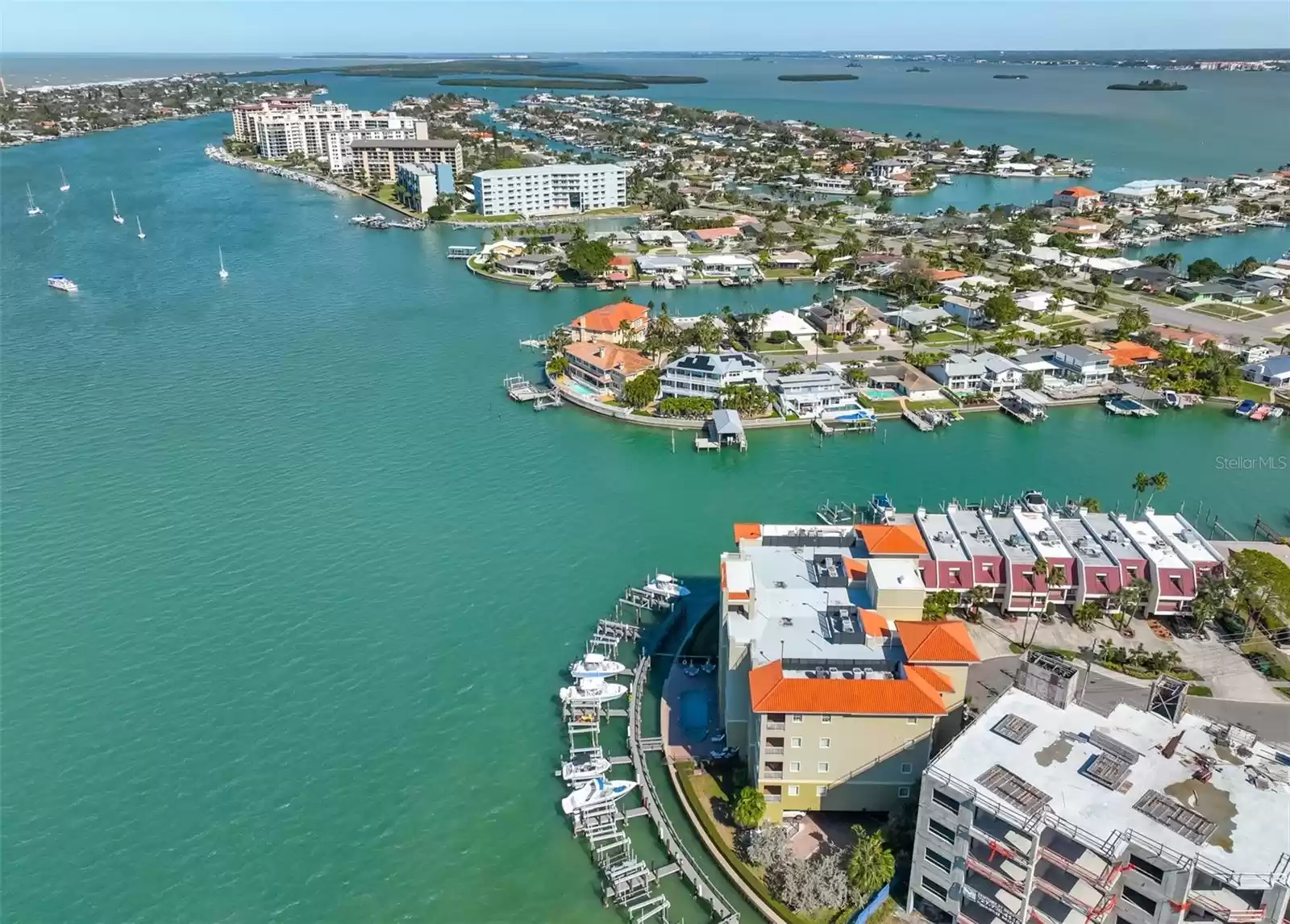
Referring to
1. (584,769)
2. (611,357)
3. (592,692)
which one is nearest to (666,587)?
(592,692)

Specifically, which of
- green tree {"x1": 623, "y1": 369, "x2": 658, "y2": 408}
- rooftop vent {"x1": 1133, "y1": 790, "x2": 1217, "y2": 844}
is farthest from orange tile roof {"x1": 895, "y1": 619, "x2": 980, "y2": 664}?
green tree {"x1": 623, "y1": 369, "x2": 658, "y2": 408}

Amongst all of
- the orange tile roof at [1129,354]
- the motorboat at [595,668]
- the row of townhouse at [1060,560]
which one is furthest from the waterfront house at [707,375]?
the orange tile roof at [1129,354]

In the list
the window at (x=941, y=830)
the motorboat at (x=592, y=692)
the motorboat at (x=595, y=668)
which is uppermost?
the window at (x=941, y=830)

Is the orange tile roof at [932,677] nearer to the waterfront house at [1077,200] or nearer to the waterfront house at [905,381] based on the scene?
the waterfront house at [905,381]

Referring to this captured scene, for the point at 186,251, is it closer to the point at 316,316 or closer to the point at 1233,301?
the point at 316,316

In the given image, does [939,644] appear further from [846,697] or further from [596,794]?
[596,794]
